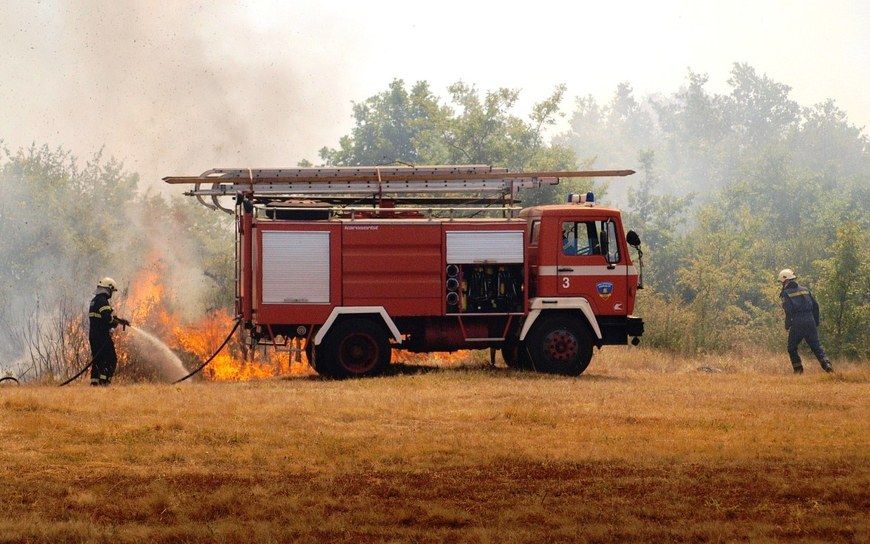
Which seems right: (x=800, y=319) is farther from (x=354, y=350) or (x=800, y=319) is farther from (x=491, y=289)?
(x=354, y=350)

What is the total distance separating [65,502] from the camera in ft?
31.8

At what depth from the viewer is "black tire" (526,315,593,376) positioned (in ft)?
67.6

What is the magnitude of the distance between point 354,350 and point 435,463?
874 cm

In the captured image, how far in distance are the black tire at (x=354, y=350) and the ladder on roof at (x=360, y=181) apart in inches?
86.0

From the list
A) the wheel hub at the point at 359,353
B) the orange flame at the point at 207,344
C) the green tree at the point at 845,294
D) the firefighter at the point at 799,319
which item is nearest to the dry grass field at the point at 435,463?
the wheel hub at the point at 359,353

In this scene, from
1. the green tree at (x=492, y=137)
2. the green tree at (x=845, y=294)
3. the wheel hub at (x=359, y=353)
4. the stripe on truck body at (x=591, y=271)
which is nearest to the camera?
the wheel hub at (x=359, y=353)

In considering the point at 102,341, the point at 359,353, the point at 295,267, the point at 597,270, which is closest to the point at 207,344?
the point at 102,341

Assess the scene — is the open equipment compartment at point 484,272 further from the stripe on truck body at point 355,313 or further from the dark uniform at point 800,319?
Result: the dark uniform at point 800,319

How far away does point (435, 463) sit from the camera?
11.5m

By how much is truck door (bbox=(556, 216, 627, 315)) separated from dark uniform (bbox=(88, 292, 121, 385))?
721 centimetres

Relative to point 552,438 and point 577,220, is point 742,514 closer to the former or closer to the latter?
point 552,438

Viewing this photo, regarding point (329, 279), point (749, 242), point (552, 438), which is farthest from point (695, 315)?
point (749, 242)

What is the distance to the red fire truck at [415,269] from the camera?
65.5ft

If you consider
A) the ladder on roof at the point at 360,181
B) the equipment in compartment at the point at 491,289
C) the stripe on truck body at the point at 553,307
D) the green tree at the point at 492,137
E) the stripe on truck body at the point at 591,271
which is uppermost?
the green tree at the point at 492,137
